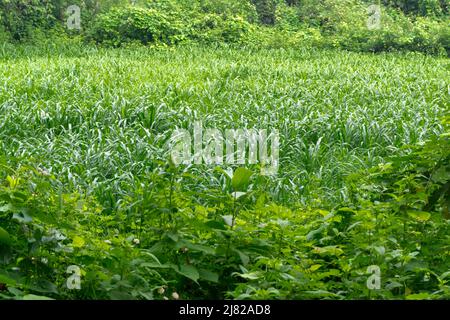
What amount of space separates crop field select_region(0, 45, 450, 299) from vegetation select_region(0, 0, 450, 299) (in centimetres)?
1

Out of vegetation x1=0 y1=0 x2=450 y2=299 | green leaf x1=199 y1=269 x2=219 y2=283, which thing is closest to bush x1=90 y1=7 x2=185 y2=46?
vegetation x1=0 y1=0 x2=450 y2=299

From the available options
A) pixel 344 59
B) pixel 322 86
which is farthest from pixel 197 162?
pixel 344 59

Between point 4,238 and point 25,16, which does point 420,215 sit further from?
point 25,16

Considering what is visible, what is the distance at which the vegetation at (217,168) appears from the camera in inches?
116

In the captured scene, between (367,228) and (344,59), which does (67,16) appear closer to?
(344,59)

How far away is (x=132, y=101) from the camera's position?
8531mm

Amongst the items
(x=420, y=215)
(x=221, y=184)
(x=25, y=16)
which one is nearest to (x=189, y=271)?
(x=420, y=215)

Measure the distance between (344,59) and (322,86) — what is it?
16.7 ft

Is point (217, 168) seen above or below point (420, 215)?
above

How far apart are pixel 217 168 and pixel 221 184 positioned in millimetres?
2469

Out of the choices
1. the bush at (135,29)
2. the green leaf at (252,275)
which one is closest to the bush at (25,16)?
the bush at (135,29)

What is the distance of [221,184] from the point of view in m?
5.72

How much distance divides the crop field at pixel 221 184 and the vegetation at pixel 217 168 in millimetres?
15

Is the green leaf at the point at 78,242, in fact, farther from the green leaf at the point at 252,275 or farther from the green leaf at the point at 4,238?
the green leaf at the point at 252,275
